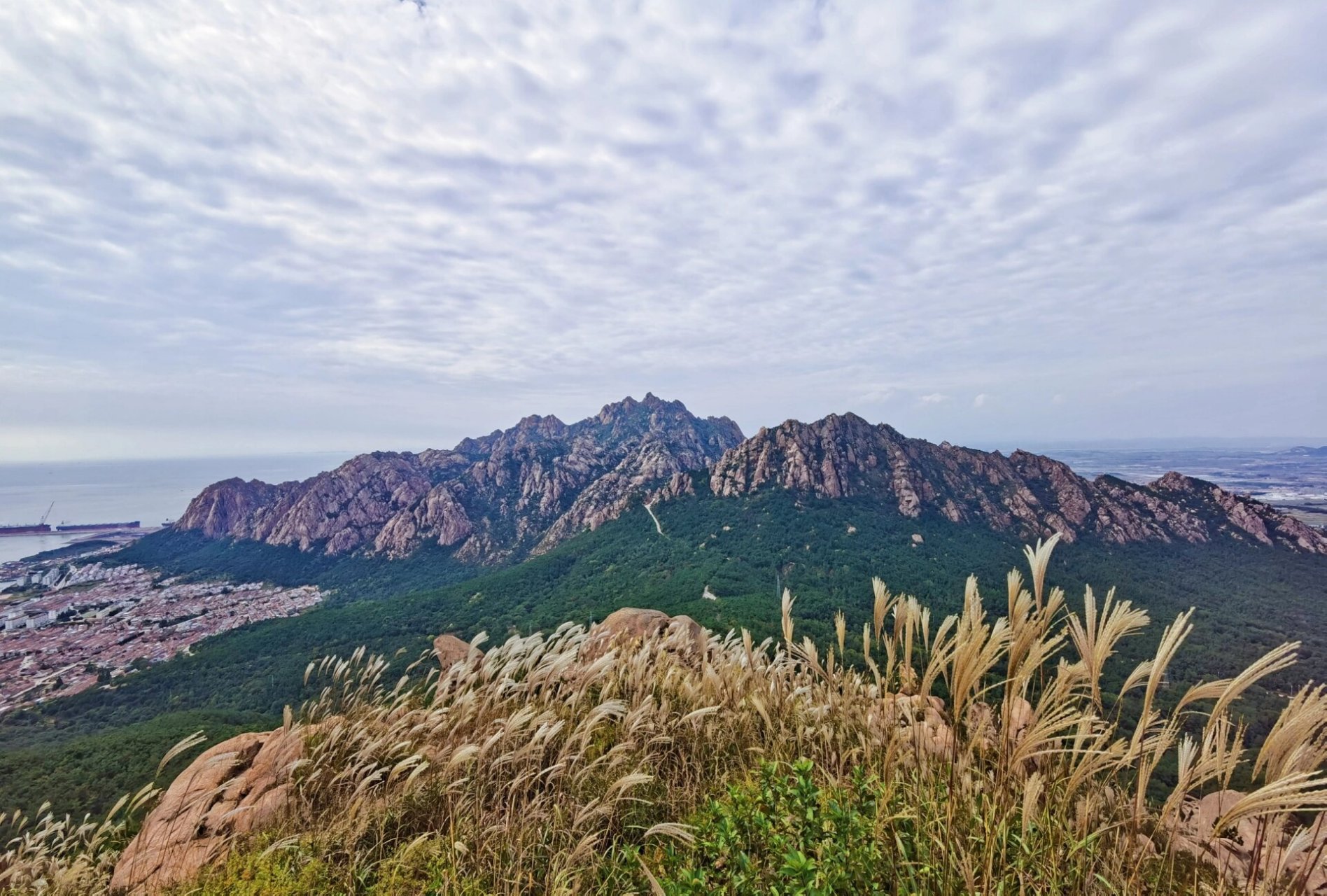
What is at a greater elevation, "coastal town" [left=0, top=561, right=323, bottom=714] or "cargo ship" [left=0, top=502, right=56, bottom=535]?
"cargo ship" [left=0, top=502, right=56, bottom=535]

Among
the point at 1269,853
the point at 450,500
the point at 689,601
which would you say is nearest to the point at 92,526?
the point at 450,500

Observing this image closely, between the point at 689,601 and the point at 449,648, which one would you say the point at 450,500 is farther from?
the point at 449,648

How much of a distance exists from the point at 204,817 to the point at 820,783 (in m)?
5.12

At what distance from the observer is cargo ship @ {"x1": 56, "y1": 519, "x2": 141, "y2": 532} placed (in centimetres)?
17875

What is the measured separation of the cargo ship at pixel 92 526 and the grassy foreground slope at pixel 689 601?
150 metres

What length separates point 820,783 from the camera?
12.2ft

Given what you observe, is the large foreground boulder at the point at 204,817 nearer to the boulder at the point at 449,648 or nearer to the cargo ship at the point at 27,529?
the boulder at the point at 449,648

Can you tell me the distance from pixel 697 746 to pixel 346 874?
268 cm

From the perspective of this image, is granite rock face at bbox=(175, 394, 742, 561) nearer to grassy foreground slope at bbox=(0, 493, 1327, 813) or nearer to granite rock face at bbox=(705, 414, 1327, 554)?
grassy foreground slope at bbox=(0, 493, 1327, 813)

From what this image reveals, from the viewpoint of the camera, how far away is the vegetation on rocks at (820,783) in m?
2.43

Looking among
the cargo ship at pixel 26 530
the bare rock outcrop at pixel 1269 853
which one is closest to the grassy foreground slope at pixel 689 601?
the bare rock outcrop at pixel 1269 853

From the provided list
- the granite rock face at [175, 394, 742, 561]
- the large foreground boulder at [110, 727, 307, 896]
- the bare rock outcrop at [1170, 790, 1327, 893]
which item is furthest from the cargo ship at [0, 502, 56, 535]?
the bare rock outcrop at [1170, 790, 1327, 893]

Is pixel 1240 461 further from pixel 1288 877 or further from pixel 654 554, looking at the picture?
pixel 1288 877

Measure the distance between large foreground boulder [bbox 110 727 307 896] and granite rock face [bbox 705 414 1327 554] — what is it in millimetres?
93115
